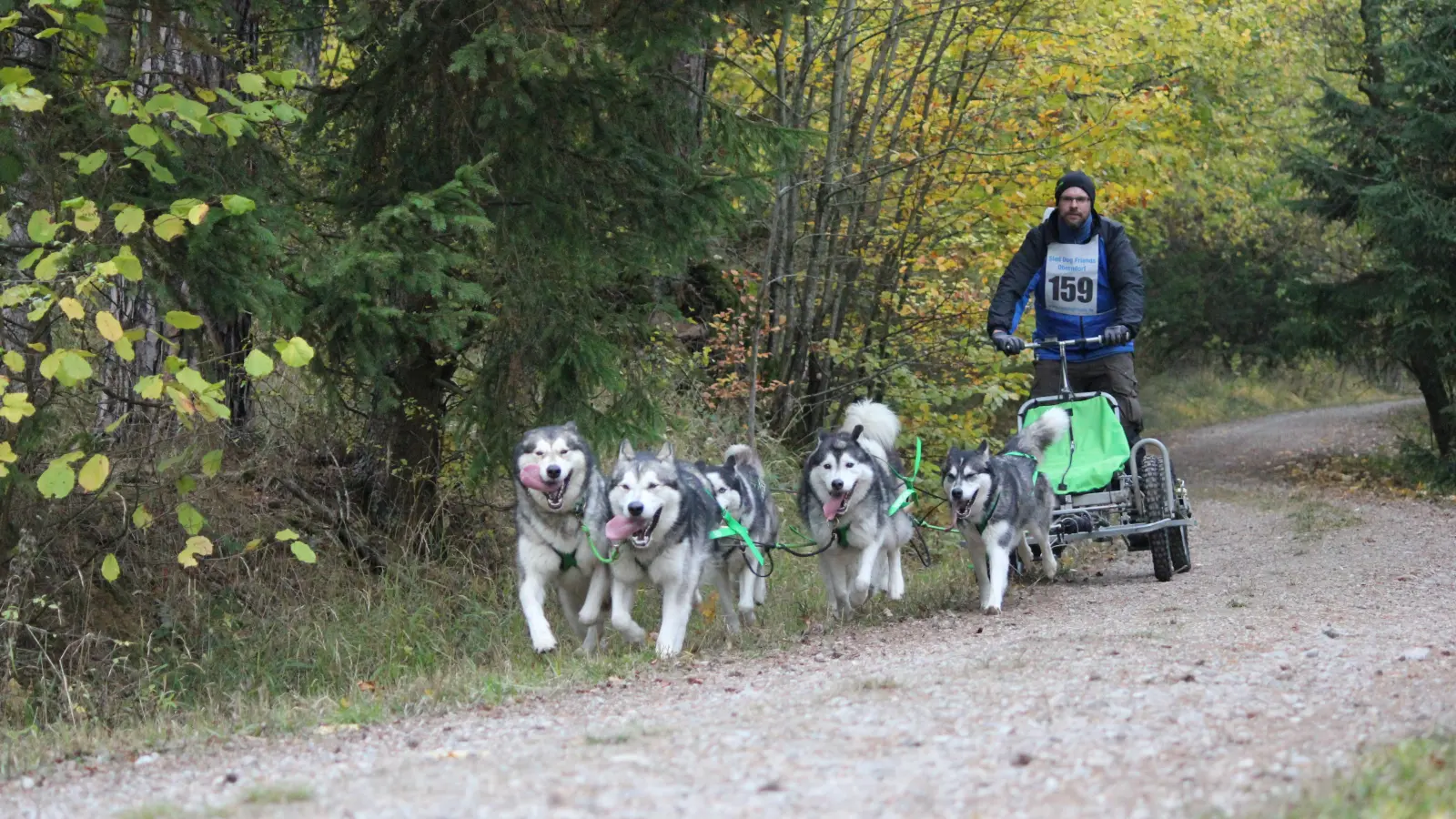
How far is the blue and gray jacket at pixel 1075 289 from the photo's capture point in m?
9.66

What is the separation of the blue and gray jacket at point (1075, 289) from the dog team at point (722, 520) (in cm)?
79

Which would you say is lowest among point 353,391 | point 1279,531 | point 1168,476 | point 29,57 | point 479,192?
point 1279,531

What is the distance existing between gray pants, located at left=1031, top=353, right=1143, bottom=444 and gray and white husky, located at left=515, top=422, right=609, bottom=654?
3.51 meters

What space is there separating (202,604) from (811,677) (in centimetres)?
431

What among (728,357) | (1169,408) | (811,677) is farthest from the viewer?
(1169,408)

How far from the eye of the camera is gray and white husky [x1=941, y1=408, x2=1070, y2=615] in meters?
8.59

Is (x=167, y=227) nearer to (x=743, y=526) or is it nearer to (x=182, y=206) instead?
(x=182, y=206)

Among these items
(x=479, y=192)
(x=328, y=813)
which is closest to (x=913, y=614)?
(x=479, y=192)

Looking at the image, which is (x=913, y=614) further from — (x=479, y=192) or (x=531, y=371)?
(x=479, y=192)

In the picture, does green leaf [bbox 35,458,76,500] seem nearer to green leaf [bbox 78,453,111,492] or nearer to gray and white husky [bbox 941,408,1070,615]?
green leaf [bbox 78,453,111,492]

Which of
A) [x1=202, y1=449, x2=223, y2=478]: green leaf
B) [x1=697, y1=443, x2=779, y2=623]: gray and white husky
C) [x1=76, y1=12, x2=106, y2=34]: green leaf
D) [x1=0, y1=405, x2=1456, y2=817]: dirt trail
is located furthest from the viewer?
[x1=697, y1=443, x2=779, y2=623]: gray and white husky

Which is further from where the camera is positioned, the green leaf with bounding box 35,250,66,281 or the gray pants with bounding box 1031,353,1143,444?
the gray pants with bounding box 1031,353,1143,444

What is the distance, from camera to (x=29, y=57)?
7.75 m

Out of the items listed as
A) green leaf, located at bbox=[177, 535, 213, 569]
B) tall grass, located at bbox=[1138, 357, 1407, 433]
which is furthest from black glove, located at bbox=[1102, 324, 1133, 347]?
tall grass, located at bbox=[1138, 357, 1407, 433]
